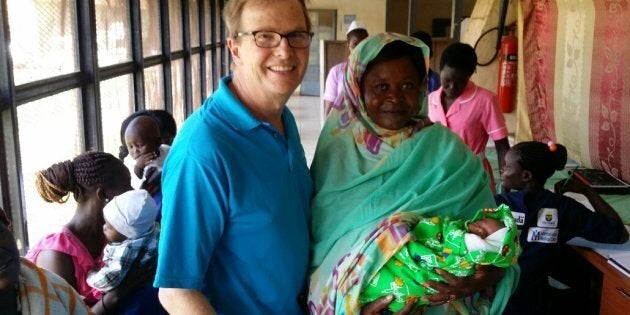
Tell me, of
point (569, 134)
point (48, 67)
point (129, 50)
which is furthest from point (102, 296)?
point (569, 134)

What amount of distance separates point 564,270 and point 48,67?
8.08ft

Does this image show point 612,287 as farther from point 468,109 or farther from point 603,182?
point 603,182

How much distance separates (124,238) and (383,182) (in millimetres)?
794

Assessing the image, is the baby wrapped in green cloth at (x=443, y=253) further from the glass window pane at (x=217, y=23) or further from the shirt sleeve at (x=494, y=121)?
the glass window pane at (x=217, y=23)

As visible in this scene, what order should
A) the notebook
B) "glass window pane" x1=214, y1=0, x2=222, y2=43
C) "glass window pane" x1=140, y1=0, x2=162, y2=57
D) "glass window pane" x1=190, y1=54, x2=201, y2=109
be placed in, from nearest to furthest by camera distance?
the notebook, "glass window pane" x1=140, y1=0, x2=162, y2=57, "glass window pane" x1=190, y1=54, x2=201, y2=109, "glass window pane" x1=214, y1=0, x2=222, y2=43

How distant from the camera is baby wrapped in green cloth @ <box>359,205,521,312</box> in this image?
1.09 m

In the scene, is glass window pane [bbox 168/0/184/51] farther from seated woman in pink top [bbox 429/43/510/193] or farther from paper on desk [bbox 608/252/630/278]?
paper on desk [bbox 608/252/630/278]

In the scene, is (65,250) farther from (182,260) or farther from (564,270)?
(564,270)

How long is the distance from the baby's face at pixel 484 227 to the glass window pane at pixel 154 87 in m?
3.45

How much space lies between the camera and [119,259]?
61.4 inches

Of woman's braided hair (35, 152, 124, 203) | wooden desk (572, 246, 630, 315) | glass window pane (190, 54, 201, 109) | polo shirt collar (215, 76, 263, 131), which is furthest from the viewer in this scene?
glass window pane (190, 54, 201, 109)

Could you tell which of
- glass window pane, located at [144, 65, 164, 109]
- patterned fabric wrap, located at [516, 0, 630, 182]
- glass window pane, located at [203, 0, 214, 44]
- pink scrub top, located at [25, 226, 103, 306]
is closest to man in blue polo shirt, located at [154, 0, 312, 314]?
pink scrub top, located at [25, 226, 103, 306]

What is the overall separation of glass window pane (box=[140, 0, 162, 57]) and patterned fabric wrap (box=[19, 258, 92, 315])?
313 centimetres

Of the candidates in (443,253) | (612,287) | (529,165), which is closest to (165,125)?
(529,165)
